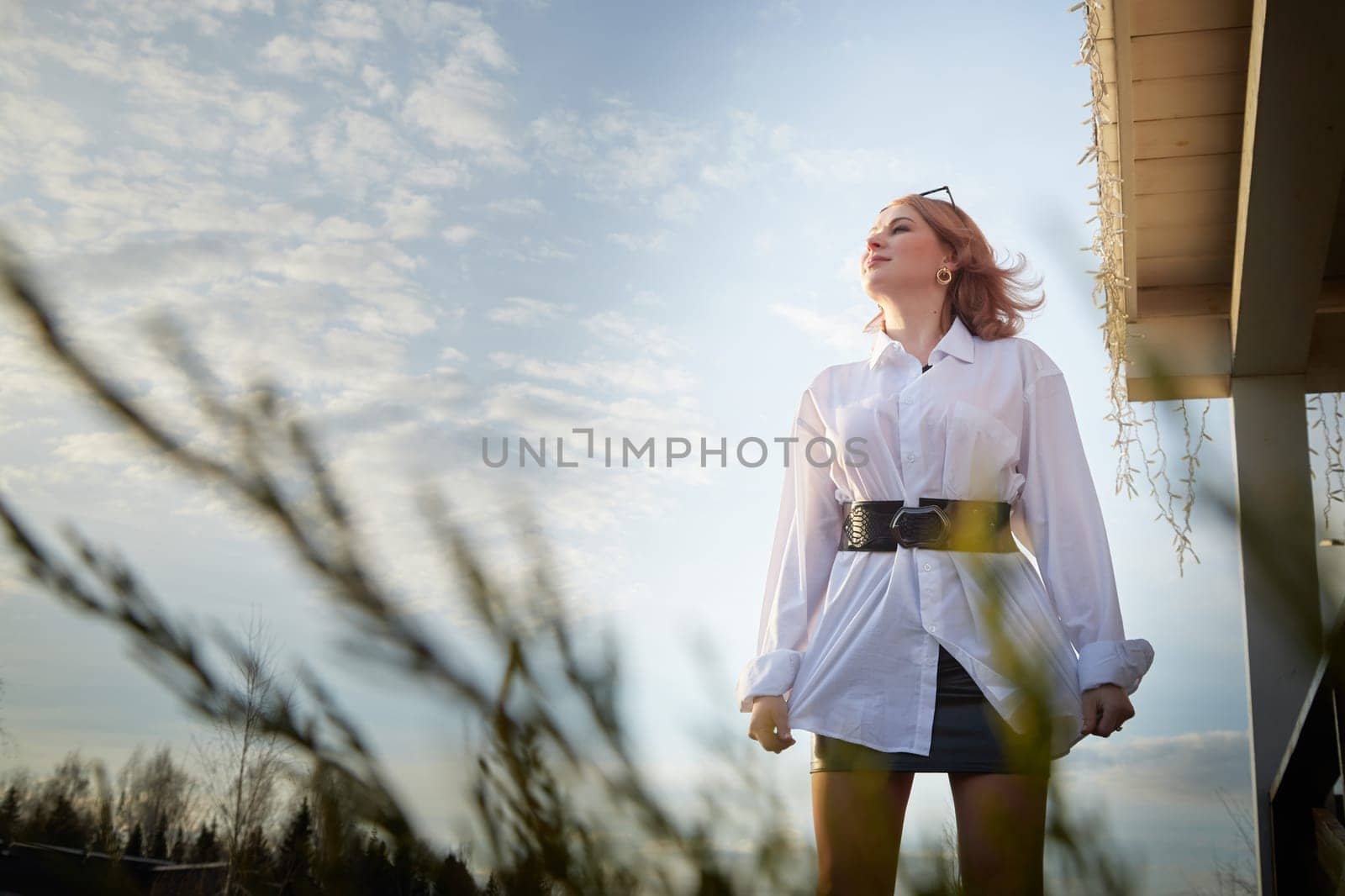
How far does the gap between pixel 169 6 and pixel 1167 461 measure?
11965 millimetres

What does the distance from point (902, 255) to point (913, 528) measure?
69 cm

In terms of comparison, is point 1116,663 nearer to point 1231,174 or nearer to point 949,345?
point 949,345

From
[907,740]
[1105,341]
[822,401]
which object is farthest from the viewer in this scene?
[1105,341]

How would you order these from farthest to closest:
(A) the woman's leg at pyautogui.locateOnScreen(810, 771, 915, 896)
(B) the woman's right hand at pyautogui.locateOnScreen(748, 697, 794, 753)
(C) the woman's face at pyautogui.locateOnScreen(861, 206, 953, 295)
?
(C) the woman's face at pyautogui.locateOnScreen(861, 206, 953, 295)
(B) the woman's right hand at pyautogui.locateOnScreen(748, 697, 794, 753)
(A) the woman's leg at pyautogui.locateOnScreen(810, 771, 915, 896)

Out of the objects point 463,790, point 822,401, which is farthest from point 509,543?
point 822,401

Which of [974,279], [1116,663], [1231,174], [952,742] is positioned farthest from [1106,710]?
[1231,174]

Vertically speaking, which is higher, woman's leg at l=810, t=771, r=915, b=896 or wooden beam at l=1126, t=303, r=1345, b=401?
wooden beam at l=1126, t=303, r=1345, b=401

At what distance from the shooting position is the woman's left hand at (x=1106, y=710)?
73.5 inches

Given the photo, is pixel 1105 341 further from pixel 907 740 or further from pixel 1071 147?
A: pixel 907 740

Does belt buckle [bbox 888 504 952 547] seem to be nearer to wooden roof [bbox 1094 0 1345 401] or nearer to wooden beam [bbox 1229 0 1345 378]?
wooden roof [bbox 1094 0 1345 401]

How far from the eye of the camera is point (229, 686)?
13.8 inches

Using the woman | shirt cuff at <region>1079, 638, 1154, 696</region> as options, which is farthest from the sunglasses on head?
shirt cuff at <region>1079, 638, 1154, 696</region>

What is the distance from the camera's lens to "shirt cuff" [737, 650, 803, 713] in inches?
81.0

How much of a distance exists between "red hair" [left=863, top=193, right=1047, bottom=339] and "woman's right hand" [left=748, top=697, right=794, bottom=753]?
99 centimetres
